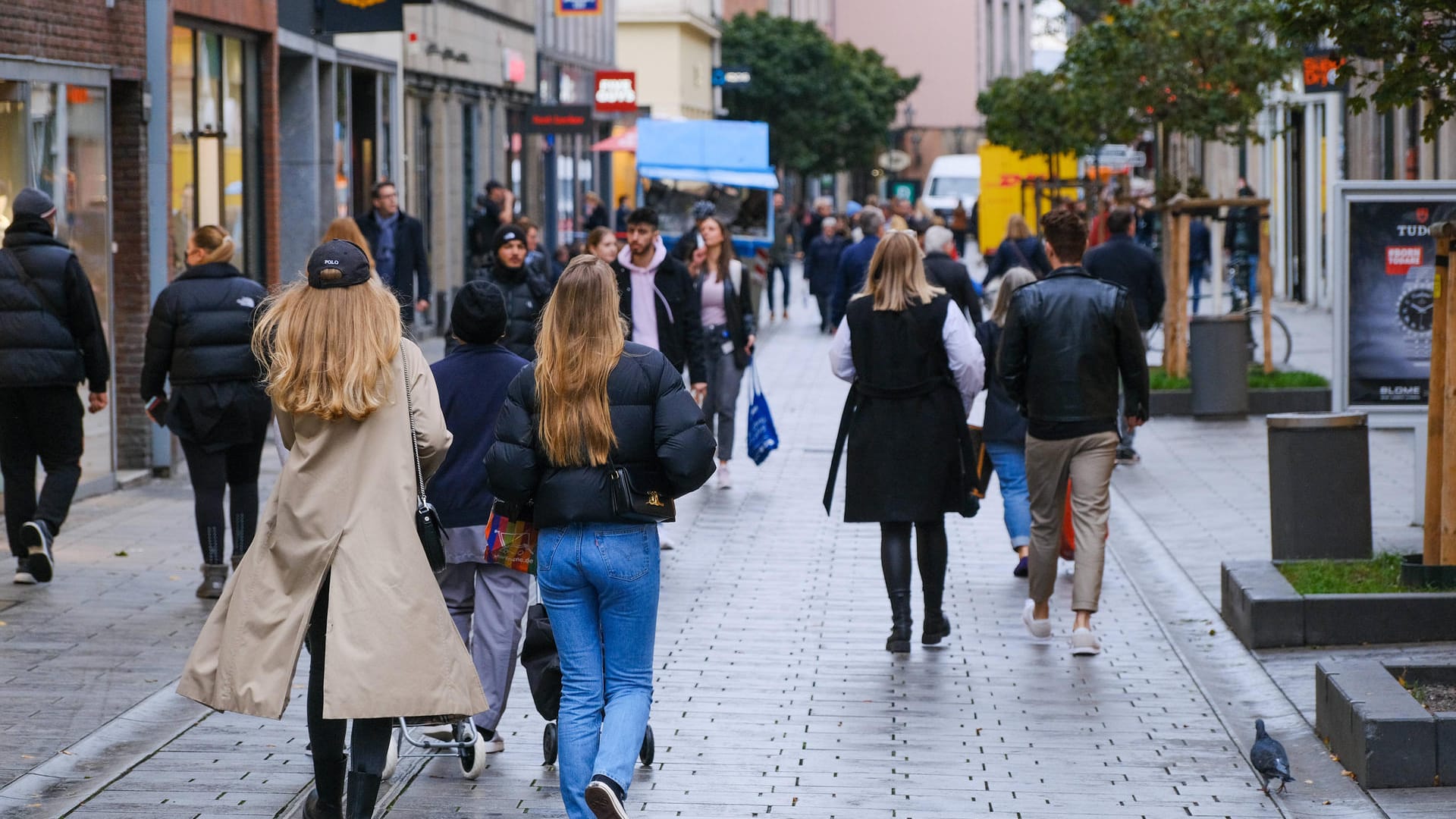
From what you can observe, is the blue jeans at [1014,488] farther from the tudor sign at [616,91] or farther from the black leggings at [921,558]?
the tudor sign at [616,91]

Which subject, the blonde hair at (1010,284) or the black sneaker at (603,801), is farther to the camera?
the blonde hair at (1010,284)

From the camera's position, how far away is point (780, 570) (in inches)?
418

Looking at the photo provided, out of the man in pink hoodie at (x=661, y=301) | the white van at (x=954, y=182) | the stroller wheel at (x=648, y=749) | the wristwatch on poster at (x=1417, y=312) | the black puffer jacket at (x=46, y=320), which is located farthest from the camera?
the white van at (x=954, y=182)

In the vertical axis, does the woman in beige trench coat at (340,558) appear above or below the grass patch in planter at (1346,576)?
above

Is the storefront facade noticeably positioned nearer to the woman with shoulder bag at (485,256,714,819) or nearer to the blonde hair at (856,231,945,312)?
the blonde hair at (856,231,945,312)

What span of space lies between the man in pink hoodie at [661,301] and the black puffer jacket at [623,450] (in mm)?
6056

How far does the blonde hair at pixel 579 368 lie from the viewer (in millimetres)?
5418

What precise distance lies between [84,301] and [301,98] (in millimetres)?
9578

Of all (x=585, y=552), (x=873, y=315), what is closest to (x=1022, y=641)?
(x=873, y=315)

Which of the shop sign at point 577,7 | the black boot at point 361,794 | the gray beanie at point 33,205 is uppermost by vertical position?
the shop sign at point 577,7

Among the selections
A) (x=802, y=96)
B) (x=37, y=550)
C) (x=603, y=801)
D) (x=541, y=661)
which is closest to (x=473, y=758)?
(x=541, y=661)

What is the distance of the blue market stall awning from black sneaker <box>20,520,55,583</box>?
71.8 ft

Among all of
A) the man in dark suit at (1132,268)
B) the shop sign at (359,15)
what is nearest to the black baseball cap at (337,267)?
the man in dark suit at (1132,268)

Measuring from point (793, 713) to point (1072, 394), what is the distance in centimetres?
199
